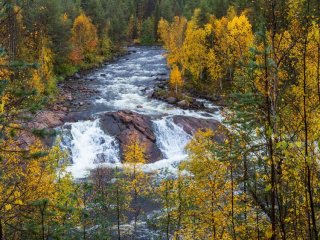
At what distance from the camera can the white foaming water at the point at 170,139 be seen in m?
30.9

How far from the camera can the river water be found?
2957 centimetres

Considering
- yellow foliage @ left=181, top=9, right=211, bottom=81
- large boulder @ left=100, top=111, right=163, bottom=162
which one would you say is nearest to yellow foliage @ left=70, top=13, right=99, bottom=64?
yellow foliage @ left=181, top=9, right=211, bottom=81

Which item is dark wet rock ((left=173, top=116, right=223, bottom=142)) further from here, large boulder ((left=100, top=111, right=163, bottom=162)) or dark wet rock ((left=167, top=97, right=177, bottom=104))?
dark wet rock ((left=167, top=97, right=177, bottom=104))

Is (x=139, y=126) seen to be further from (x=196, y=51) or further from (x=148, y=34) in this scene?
(x=148, y=34)

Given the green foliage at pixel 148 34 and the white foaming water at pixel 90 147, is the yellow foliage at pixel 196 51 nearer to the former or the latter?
the white foaming water at pixel 90 147

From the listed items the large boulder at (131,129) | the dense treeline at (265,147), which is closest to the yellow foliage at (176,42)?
the large boulder at (131,129)

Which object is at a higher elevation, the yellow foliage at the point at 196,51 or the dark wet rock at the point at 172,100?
the yellow foliage at the point at 196,51

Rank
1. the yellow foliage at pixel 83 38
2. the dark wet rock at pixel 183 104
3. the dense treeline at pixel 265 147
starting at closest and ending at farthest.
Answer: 1. the dense treeline at pixel 265 147
2. the dark wet rock at pixel 183 104
3. the yellow foliage at pixel 83 38

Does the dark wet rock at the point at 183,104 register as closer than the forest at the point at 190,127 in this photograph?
No

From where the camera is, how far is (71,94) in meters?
41.8

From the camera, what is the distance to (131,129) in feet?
104

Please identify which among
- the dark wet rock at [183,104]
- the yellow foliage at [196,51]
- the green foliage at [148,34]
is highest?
the green foliage at [148,34]

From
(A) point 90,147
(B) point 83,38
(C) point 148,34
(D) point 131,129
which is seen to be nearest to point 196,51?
(D) point 131,129

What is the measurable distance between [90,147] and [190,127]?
29.2 ft
